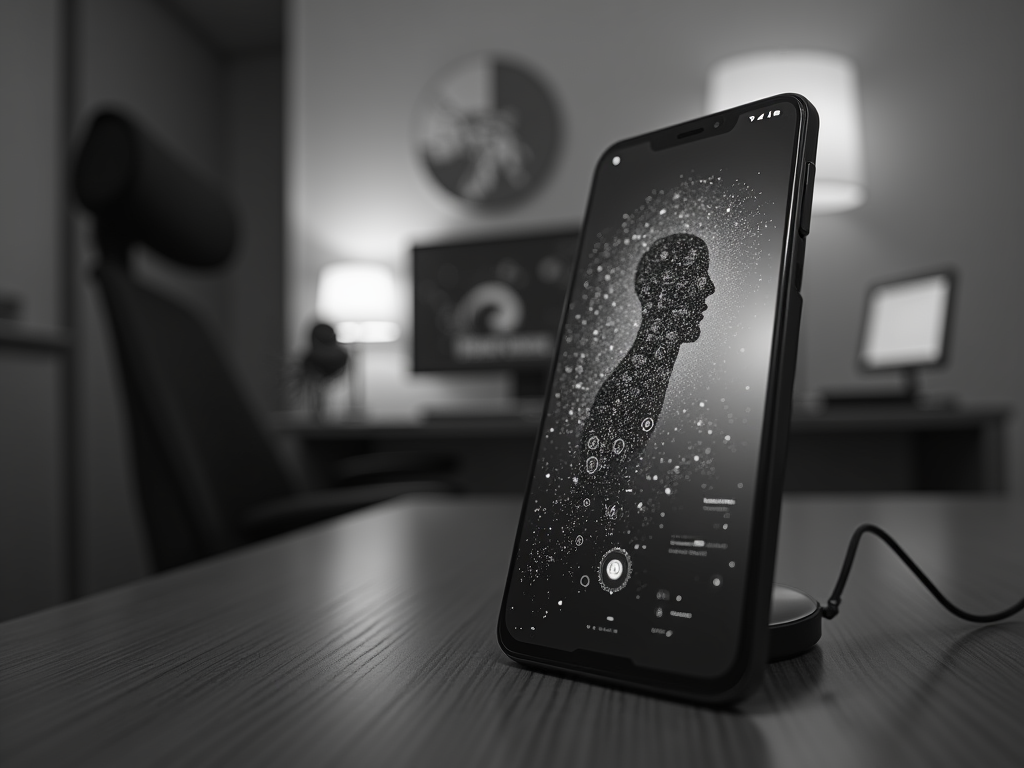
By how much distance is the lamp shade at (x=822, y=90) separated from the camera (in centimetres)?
205

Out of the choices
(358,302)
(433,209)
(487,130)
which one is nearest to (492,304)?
(358,302)

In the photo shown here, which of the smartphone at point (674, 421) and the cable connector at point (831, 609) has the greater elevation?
the smartphone at point (674, 421)

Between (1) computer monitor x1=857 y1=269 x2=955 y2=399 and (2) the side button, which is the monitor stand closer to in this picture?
(1) computer monitor x1=857 y1=269 x2=955 y2=399

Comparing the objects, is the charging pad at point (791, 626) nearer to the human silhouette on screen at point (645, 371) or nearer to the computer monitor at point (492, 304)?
the human silhouette on screen at point (645, 371)

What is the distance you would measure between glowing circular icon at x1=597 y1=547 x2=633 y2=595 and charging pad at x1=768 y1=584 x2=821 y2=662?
0.06m

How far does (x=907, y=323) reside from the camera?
6.94 feet

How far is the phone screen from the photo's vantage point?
11.2 inches

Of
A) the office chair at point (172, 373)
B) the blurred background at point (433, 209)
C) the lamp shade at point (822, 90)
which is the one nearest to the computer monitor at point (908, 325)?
the blurred background at point (433, 209)

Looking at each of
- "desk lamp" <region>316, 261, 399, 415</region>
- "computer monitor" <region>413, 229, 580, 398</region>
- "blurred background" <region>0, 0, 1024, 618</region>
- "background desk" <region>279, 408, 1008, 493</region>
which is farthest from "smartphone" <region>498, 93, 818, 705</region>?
"desk lamp" <region>316, 261, 399, 415</region>

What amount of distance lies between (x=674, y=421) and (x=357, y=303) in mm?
2419

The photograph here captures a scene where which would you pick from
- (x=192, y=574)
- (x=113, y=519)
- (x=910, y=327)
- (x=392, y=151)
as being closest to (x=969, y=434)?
(x=910, y=327)

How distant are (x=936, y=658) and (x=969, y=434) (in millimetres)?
1847

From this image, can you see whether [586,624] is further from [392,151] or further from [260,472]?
[392,151]

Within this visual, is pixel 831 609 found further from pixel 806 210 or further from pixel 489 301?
pixel 489 301
